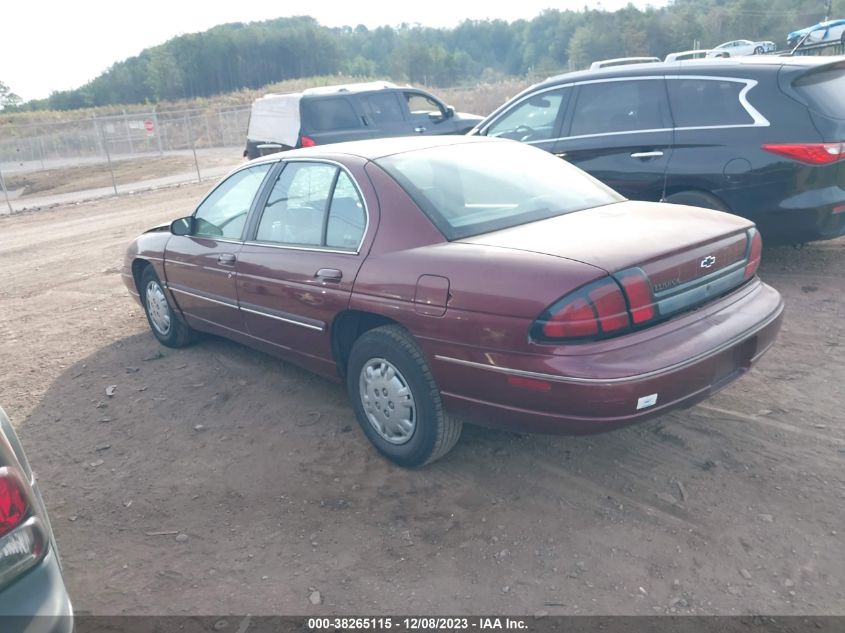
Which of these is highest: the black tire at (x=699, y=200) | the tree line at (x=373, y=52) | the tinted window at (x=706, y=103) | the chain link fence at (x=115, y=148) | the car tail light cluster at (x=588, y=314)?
the tree line at (x=373, y=52)

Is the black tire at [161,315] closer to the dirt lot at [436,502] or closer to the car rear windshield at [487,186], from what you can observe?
the dirt lot at [436,502]

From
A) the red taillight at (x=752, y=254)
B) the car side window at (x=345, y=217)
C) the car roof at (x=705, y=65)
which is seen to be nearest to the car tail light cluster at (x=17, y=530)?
the car side window at (x=345, y=217)

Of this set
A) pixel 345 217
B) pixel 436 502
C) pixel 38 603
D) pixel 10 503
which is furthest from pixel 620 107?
pixel 38 603

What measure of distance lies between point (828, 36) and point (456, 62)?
7011 centimetres

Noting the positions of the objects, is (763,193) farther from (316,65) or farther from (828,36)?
(316,65)

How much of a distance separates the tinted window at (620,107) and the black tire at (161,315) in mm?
4049

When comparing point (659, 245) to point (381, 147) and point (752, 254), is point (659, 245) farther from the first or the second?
point (381, 147)

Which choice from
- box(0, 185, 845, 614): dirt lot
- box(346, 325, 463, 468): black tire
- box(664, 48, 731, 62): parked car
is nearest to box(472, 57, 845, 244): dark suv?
box(0, 185, 845, 614): dirt lot

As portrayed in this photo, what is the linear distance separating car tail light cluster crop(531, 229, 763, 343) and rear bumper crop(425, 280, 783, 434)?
0.08 metres

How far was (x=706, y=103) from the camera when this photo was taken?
6289mm

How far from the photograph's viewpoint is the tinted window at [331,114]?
42.8ft

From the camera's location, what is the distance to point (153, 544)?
11.6 feet

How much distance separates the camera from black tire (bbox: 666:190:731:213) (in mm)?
6172

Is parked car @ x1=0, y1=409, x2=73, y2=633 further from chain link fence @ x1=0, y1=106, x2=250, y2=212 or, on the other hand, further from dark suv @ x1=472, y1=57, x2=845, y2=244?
chain link fence @ x1=0, y1=106, x2=250, y2=212
